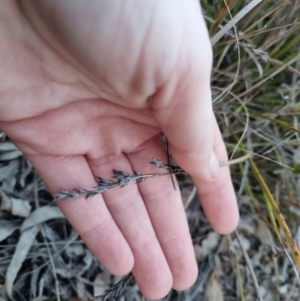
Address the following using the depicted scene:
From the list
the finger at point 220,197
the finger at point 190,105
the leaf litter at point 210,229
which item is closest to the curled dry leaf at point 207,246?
the leaf litter at point 210,229

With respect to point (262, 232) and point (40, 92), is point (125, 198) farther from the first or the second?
point (262, 232)

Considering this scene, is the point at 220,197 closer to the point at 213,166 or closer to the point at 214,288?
the point at 213,166

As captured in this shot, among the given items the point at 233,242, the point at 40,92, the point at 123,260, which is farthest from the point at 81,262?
the point at 40,92

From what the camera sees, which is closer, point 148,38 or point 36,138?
point 148,38

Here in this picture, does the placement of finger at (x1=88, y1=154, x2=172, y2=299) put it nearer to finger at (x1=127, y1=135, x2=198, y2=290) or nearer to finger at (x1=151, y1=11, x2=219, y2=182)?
finger at (x1=127, y1=135, x2=198, y2=290)

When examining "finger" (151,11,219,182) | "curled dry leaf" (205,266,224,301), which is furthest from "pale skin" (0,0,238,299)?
"curled dry leaf" (205,266,224,301)

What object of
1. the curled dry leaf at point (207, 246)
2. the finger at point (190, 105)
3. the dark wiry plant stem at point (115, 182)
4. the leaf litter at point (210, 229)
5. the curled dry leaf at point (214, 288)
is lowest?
the curled dry leaf at point (214, 288)

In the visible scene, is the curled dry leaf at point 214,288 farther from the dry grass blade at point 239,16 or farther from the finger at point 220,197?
the dry grass blade at point 239,16

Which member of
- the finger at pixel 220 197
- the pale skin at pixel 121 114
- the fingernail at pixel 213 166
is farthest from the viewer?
the finger at pixel 220 197
